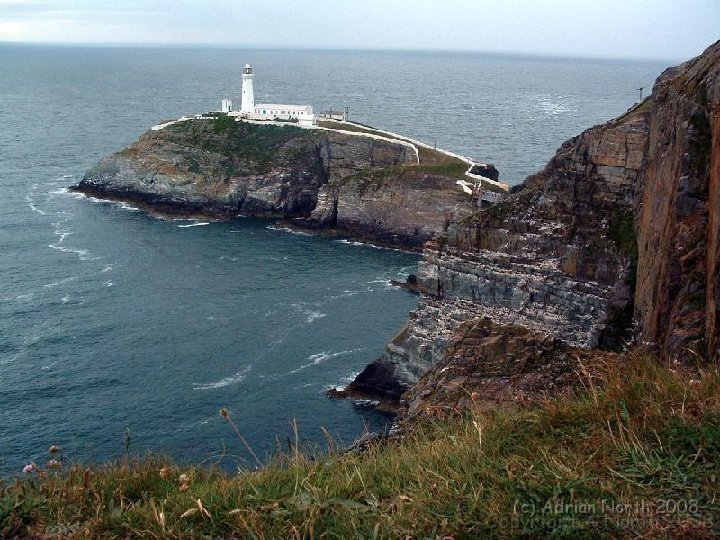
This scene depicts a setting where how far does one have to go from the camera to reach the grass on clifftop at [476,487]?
5.32 m

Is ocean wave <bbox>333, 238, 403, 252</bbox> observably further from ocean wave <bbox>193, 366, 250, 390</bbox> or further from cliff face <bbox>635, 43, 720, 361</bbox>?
cliff face <bbox>635, 43, 720, 361</bbox>

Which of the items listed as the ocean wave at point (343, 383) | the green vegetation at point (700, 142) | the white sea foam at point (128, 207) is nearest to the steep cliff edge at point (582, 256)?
the green vegetation at point (700, 142)

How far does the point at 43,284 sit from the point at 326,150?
37337 millimetres

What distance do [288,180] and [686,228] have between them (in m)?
63.7

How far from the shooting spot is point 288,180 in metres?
74.3

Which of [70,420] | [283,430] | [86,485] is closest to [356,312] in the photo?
[283,430]

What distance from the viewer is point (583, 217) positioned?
2380 cm

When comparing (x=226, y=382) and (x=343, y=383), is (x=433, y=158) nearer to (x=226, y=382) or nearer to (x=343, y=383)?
(x=343, y=383)

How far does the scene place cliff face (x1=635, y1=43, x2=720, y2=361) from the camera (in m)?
11.0

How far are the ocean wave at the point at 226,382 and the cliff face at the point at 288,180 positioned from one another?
2992cm

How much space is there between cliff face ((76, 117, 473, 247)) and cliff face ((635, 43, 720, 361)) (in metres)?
47.4

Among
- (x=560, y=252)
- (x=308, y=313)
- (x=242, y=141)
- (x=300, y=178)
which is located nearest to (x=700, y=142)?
(x=560, y=252)

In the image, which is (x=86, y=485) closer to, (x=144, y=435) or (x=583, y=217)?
(x=583, y=217)

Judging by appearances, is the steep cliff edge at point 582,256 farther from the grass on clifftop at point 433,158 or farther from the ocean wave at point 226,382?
the grass on clifftop at point 433,158
